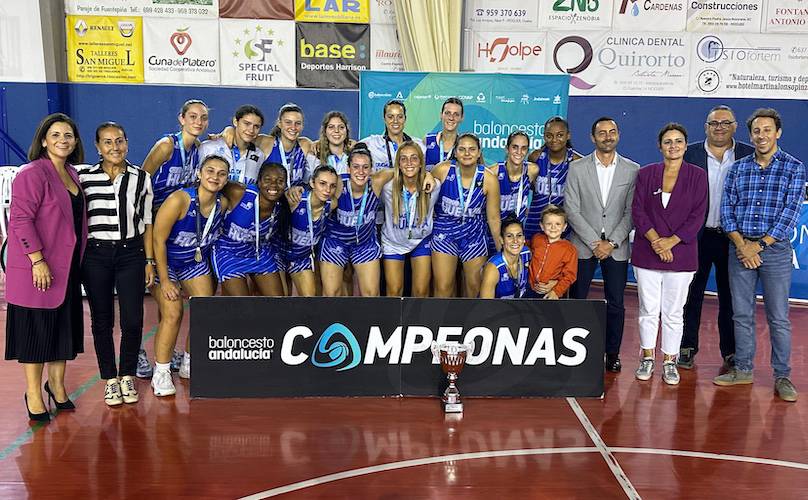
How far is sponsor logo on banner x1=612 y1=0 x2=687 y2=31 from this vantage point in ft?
32.3

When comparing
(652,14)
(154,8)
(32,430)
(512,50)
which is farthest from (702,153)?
(154,8)

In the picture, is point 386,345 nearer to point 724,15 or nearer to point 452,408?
point 452,408

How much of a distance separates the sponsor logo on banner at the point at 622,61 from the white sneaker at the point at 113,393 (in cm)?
761

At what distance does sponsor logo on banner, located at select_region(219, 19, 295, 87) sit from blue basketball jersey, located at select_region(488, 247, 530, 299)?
21.0 ft

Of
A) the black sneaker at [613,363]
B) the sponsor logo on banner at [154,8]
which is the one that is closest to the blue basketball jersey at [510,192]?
the black sneaker at [613,363]

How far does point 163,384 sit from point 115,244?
3.06 ft

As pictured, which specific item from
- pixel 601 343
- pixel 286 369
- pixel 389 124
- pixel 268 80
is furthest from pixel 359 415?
pixel 268 80

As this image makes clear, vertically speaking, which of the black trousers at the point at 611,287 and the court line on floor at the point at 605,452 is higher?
the black trousers at the point at 611,287

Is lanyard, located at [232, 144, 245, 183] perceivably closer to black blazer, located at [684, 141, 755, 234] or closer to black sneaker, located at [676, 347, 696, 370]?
black blazer, located at [684, 141, 755, 234]

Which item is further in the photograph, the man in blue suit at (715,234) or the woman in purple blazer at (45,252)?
the man in blue suit at (715,234)

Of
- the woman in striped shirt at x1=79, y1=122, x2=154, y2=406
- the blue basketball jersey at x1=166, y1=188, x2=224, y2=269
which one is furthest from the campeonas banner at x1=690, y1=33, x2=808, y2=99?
the woman in striped shirt at x1=79, y1=122, x2=154, y2=406

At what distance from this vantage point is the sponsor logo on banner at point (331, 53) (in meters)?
9.85

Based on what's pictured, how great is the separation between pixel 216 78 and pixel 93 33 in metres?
1.76

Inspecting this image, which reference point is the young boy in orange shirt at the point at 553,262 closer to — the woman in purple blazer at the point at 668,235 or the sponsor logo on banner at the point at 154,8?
the woman in purple blazer at the point at 668,235
